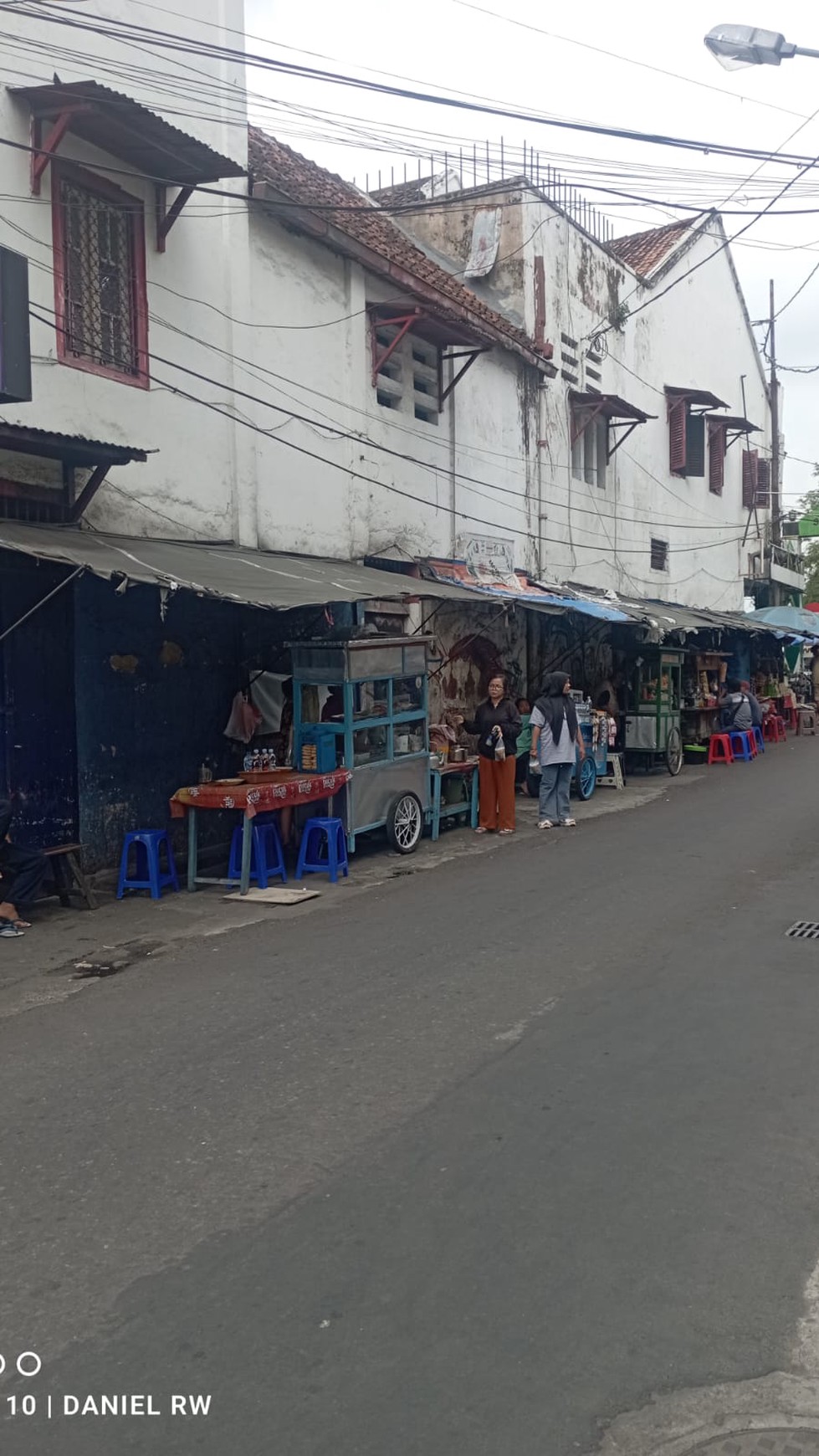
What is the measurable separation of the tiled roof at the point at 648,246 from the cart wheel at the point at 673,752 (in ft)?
38.3

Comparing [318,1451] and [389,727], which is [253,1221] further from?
[389,727]

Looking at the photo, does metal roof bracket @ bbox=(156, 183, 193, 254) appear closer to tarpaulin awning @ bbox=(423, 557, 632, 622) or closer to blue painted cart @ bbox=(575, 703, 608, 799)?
tarpaulin awning @ bbox=(423, 557, 632, 622)

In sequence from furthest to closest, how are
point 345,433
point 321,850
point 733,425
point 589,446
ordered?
point 733,425 → point 589,446 → point 345,433 → point 321,850

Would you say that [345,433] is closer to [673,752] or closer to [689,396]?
[673,752]

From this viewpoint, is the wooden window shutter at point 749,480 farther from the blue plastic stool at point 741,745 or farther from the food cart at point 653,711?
the food cart at point 653,711

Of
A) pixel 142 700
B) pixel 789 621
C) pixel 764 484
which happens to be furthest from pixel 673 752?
pixel 764 484

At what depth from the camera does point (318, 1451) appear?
103 inches

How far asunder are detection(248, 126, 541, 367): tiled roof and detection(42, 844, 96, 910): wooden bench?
755cm

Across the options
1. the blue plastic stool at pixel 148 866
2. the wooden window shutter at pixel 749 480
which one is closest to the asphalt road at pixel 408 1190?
the blue plastic stool at pixel 148 866

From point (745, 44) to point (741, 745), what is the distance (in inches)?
566

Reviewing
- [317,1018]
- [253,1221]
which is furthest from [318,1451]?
[317,1018]

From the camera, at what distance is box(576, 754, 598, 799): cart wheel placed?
15859 millimetres

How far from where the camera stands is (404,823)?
1152cm

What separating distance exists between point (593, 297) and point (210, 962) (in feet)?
60.2
